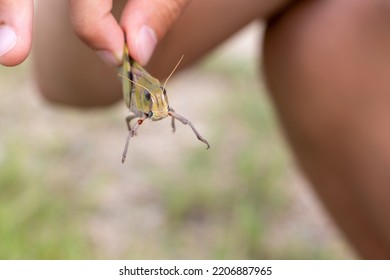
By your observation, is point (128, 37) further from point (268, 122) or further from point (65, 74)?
point (268, 122)

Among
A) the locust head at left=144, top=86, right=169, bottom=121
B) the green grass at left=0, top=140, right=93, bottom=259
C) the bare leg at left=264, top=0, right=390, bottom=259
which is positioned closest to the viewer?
the locust head at left=144, top=86, right=169, bottom=121

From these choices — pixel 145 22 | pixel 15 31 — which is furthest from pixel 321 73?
pixel 15 31

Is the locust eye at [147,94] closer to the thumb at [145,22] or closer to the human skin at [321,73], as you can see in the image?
the thumb at [145,22]

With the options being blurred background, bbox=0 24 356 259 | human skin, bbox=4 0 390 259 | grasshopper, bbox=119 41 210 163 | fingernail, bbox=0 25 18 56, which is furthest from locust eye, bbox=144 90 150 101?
blurred background, bbox=0 24 356 259

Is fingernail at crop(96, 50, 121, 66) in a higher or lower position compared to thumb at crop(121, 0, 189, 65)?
lower

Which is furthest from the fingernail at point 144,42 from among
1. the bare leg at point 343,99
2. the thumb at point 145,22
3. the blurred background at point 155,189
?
the blurred background at point 155,189

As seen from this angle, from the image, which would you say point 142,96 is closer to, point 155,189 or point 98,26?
point 98,26

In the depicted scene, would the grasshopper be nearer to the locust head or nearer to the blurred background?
the locust head
